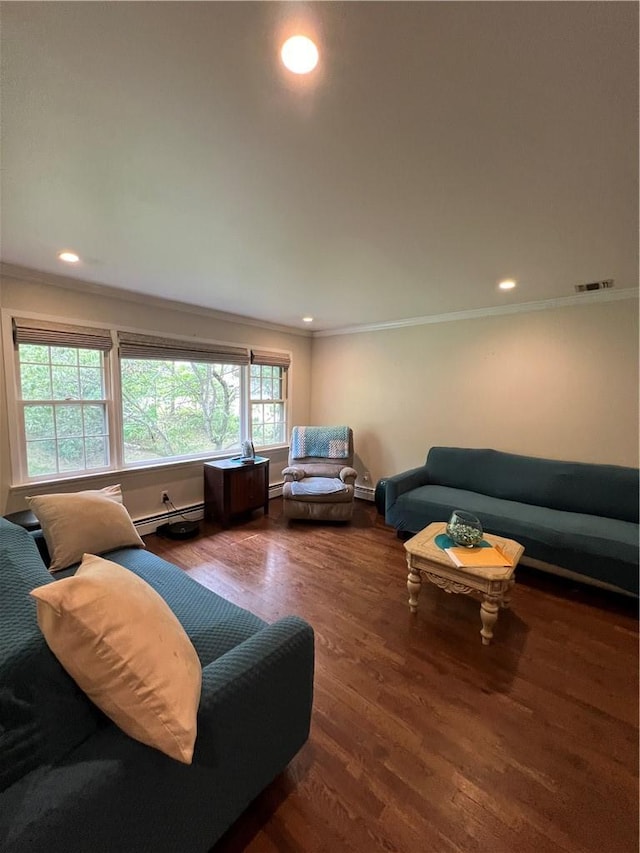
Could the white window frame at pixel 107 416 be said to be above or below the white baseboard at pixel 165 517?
above

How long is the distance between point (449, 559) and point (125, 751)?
5.90 feet

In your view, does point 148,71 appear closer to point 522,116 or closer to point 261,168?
point 261,168

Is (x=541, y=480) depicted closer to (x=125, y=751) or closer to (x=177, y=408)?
(x=125, y=751)

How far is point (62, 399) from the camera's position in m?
2.94

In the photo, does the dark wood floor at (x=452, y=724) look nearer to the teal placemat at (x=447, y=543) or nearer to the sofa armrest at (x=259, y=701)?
the sofa armrest at (x=259, y=701)

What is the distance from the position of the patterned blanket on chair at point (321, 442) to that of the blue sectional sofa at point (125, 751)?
321cm

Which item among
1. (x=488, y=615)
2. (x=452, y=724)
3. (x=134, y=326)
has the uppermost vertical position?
(x=134, y=326)

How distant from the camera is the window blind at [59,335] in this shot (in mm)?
2652

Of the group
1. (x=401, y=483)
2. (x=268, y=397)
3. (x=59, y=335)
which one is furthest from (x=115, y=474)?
(x=401, y=483)

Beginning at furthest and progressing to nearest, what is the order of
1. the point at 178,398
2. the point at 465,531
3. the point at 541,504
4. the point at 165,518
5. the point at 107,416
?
the point at 178,398
the point at 165,518
the point at 107,416
the point at 541,504
the point at 465,531

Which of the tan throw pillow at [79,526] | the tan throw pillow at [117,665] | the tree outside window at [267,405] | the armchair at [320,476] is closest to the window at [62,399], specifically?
the tan throw pillow at [79,526]

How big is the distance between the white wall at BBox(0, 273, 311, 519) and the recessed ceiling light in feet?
9.07

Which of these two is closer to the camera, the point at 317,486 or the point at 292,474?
the point at 317,486

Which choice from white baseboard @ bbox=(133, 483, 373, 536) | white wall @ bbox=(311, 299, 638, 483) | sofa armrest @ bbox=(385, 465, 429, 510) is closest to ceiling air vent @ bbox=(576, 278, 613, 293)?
white wall @ bbox=(311, 299, 638, 483)
